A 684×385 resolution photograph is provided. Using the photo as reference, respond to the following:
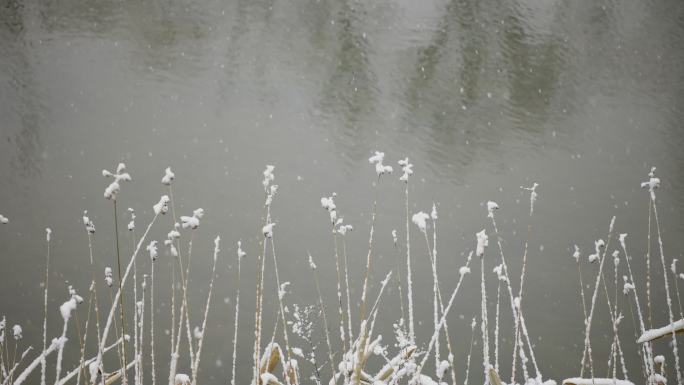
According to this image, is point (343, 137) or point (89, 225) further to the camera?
point (343, 137)

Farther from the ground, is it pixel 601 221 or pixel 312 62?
A: pixel 312 62

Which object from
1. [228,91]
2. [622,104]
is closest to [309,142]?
[228,91]

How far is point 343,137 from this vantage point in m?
7.57

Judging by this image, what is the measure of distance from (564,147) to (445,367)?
22.6 feet

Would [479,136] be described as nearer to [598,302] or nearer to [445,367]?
[598,302]

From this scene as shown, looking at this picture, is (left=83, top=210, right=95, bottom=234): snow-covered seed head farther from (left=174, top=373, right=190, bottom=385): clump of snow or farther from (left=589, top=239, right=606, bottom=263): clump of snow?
(left=589, top=239, right=606, bottom=263): clump of snow

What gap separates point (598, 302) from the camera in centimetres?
623

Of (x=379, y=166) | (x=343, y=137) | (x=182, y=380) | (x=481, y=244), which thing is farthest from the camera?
(x=343, y=137)

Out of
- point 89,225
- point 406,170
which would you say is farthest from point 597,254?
point 89,225

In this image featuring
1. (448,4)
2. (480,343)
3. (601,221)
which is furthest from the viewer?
(448,4)

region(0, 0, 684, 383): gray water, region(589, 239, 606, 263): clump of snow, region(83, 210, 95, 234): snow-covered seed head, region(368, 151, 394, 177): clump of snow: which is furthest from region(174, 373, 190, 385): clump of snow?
region(0, 0, 684, 383): gray water

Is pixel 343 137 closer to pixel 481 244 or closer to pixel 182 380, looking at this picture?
pixel 182 380

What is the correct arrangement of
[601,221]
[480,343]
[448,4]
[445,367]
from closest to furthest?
[445,367] → [480,343] → [601,221] → [448,4]

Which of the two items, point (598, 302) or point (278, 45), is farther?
point (278, 45)
